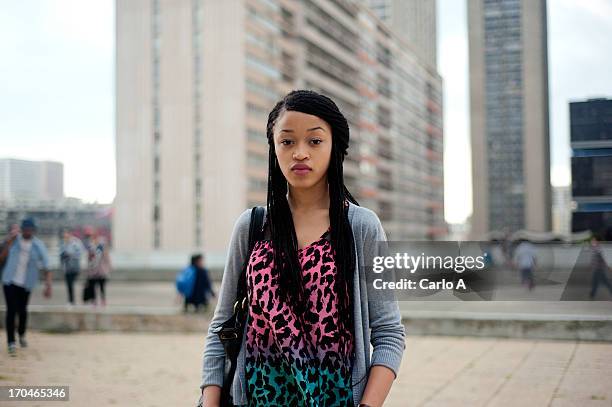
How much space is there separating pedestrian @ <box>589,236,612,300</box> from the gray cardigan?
79.6 inches

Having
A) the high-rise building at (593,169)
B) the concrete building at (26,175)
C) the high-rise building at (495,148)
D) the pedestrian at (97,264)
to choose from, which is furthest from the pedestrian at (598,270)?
the high-rise building at (495,148)

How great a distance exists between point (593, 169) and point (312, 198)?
9.04 feet

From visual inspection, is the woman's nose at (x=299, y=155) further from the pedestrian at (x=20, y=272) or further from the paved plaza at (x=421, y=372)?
the pedestrian at (x=20, y=272)

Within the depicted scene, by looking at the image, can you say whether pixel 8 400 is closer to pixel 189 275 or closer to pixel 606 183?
pixel 606 183

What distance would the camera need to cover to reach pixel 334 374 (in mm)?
1733

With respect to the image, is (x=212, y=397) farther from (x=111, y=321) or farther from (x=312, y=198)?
(x=111, y=321)

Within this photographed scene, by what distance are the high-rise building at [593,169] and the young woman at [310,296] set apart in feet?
8.33

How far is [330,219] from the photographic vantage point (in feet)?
5.92

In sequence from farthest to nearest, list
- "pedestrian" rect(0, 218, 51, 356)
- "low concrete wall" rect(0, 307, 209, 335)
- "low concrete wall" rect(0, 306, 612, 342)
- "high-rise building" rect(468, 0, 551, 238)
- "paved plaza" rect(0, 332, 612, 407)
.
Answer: "high-rise building" rect(468, 0, 551, 238), "low concrete wall" rect(0, 307, 209, 335), "pedestrian" rect(0, 218, 51, 356), "low concrete wall" rect(0, 306, 612, 342), "paved plaza" rect(0, 332, 612, 407)

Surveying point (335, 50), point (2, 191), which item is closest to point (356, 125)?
point (335, 50)

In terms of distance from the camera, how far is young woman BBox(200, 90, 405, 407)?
5.66 ft

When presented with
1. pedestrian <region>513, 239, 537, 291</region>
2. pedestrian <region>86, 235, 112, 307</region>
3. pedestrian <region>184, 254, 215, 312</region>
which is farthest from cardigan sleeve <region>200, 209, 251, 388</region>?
pedestrian <region>86, 235, 112, 307</region>

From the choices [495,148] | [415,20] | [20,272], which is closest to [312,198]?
[20,272]

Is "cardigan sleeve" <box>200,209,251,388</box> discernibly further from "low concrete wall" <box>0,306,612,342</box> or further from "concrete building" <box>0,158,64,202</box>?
"concrete building" <box>0,158,64,202</box>
